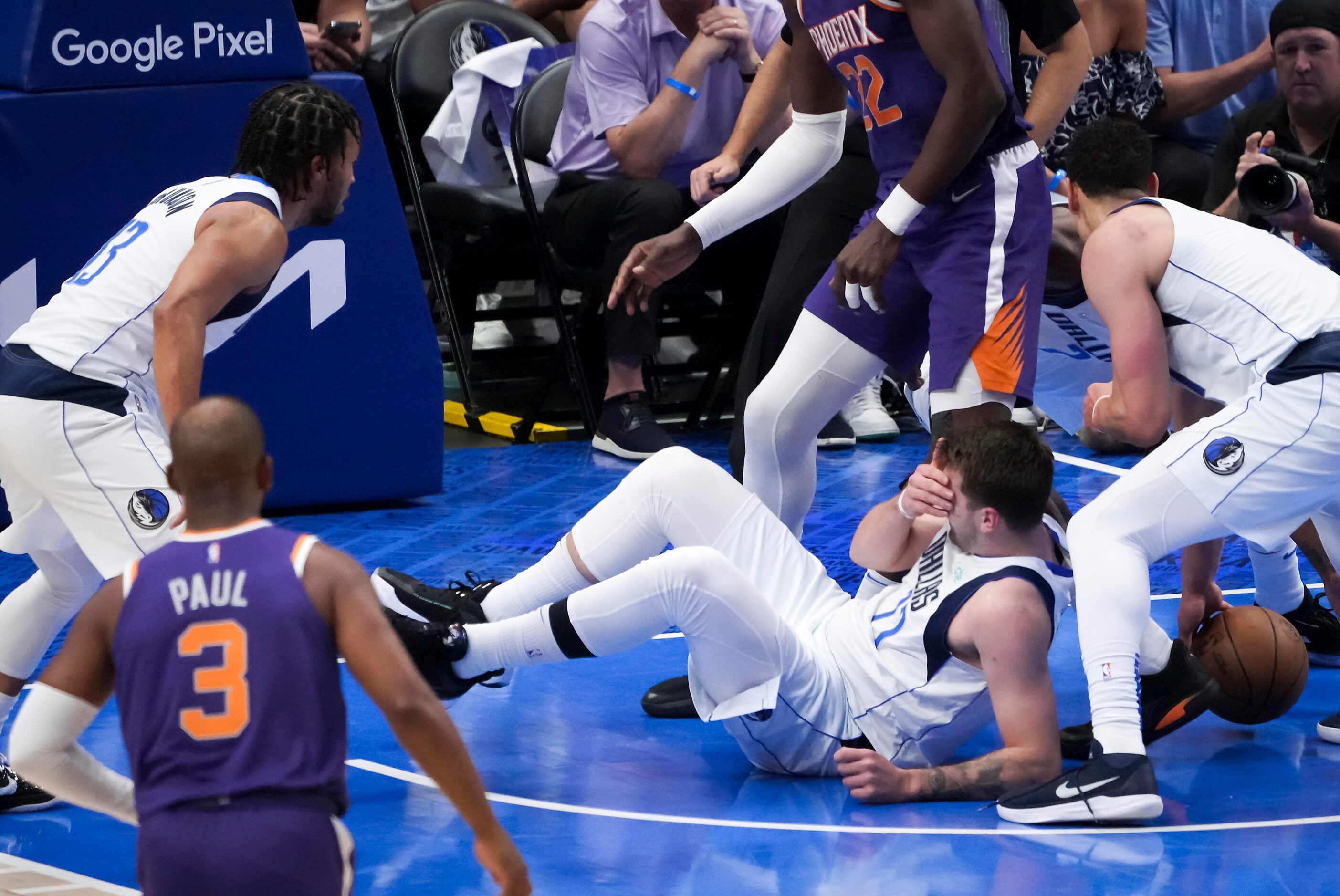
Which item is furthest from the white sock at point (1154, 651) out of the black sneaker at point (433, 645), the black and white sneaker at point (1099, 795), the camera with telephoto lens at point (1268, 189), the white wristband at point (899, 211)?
the camera with telephoto lens at point (1268, 189)

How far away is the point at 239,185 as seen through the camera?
11.5ft

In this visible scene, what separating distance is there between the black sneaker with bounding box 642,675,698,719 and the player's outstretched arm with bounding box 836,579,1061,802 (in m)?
0.74

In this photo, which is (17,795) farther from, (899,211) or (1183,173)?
(1183,173)

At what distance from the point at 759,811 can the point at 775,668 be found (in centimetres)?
31

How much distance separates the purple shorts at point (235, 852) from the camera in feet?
6.71

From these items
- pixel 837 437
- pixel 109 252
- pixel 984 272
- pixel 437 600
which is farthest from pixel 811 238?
pixel 109 252

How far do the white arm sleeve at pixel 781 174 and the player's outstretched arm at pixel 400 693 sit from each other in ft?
7.82

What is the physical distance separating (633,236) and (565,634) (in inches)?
143

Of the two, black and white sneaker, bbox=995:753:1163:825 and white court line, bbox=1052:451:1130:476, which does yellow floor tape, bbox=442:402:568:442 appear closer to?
white court line, bbox=1052:451:1130:476

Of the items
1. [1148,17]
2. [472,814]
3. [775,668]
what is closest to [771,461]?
[775,668]

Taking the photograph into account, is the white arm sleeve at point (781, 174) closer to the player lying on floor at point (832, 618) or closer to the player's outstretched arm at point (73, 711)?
the player lying on floor at point (832, 618)

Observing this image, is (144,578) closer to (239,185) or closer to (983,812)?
(239,185)

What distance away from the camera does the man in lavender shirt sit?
6746mm

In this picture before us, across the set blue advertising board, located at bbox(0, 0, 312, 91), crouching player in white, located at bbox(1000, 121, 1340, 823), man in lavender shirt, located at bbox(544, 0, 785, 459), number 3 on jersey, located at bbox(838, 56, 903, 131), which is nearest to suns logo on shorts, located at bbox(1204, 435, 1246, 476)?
crouching player in white, located at bbox(1000, 121, 1340, 823)
